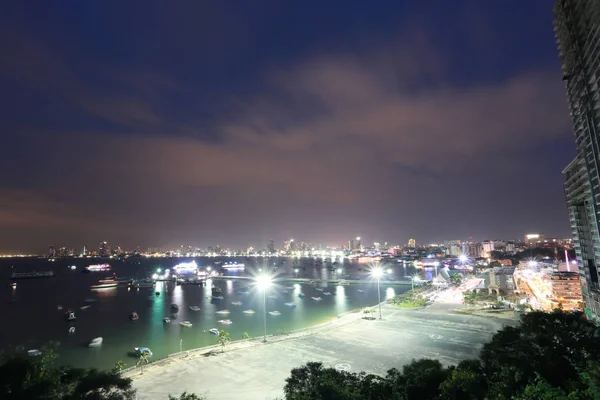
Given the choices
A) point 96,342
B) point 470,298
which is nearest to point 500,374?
point 470,298

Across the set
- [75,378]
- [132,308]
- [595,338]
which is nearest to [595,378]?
[595,338]

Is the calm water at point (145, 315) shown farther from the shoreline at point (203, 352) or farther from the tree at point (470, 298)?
the tree at point (470, 298)

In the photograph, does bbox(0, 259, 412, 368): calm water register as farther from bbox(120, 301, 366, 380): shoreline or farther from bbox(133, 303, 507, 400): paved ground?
bbox(133, 303, 507, 400): paved ground

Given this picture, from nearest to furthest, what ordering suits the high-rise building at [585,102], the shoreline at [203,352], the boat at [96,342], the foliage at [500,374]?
the foliage at [500,374]
the high-rise building at [585,102]
the shoreline at [203,352]
the boat at [96,342]

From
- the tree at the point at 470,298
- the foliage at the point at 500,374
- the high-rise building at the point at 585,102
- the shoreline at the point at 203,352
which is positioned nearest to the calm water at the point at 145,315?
the shoreline at the point at 203,352

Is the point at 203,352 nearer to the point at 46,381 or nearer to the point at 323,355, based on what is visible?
the point at 323,355

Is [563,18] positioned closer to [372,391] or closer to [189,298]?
[372,391]
